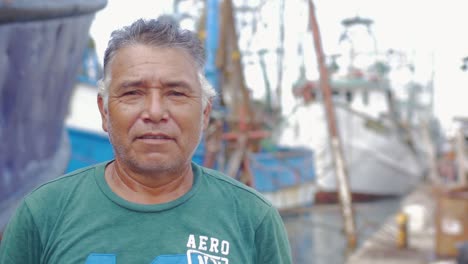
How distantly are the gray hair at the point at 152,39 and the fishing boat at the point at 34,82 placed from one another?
1584 mm

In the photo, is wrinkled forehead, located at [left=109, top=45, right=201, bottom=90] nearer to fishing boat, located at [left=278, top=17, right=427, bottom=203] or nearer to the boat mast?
the boat mast

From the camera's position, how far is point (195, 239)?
1.47m

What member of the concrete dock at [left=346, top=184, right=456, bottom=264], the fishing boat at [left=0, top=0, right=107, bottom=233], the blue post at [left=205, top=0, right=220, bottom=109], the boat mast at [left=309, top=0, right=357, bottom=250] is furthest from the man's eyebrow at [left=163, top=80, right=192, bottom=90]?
the blue post at [left=205, top=0, right=220, bottom=109]

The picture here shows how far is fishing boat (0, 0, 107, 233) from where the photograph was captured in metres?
3.11

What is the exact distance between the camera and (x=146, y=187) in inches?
60.4

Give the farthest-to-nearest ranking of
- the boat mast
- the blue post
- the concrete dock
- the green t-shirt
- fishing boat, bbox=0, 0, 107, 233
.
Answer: the blue post < the boat mast < the concrete dock < fishing boat, bbox=0, 0, 107, 233 < the green t-shirt

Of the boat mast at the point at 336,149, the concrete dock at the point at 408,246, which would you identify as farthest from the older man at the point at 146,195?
the boat mast at the point at 336,149

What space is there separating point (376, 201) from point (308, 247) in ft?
42.0

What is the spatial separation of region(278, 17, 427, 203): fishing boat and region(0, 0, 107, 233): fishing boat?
18998mm

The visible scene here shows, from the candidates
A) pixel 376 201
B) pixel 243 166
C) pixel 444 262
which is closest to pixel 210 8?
pixel 243 166

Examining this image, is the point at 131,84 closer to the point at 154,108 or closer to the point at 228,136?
the point at 154,108

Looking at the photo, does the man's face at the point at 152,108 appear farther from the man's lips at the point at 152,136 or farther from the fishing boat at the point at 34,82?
the fishing boat at the point at 34,82

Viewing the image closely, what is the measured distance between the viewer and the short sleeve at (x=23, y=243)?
1.49 metres

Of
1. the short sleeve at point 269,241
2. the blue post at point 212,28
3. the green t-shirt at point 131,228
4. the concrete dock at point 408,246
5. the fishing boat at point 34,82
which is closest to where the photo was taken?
the green t-shirt at point 131,228
